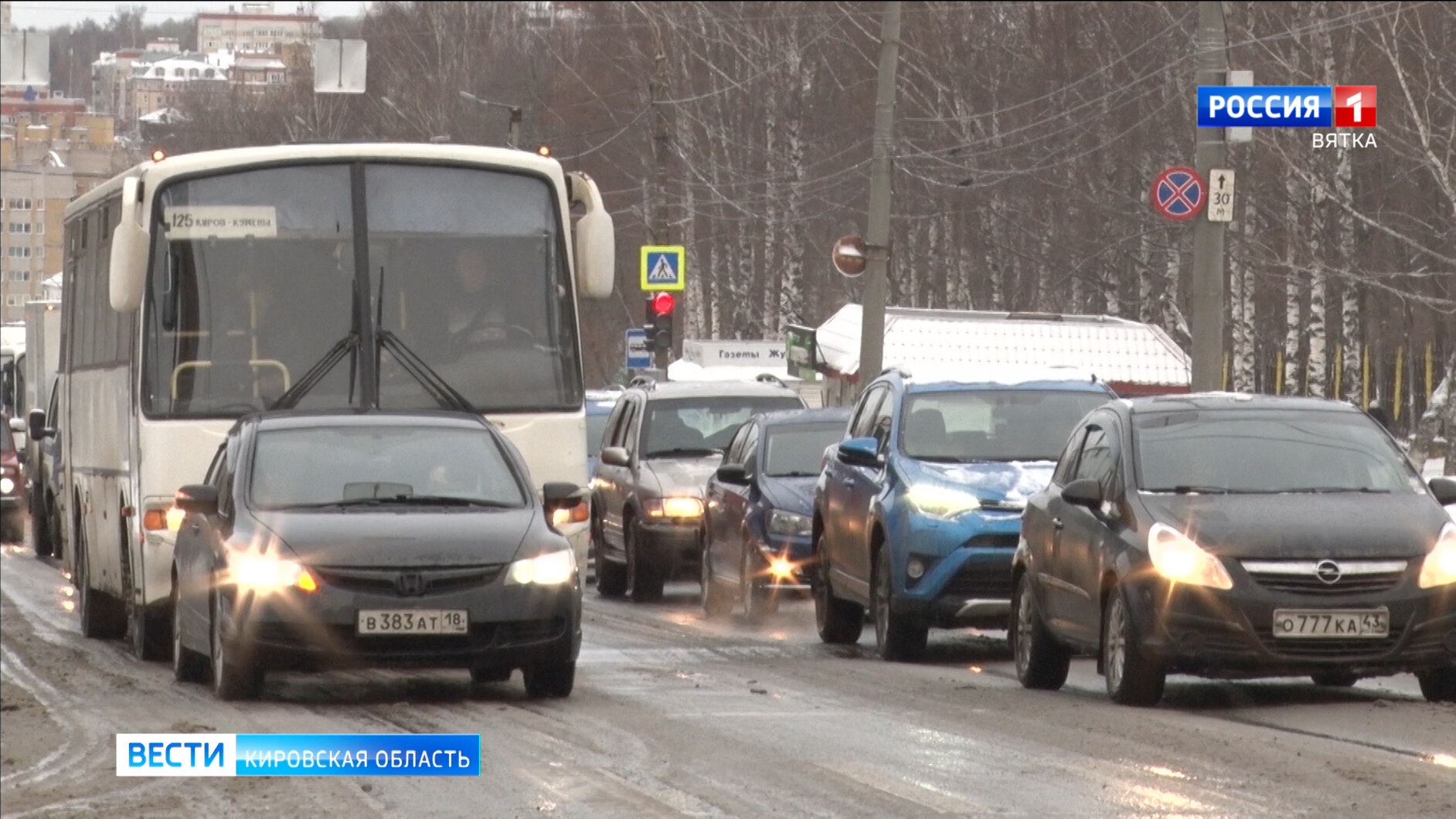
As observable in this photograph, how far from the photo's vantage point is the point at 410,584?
42.2ft

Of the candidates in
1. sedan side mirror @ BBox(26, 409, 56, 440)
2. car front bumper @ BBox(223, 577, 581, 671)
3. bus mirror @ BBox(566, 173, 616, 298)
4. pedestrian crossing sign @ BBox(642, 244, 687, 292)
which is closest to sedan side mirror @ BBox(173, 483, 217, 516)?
car front bumper @ BBox(223, 577, 581, 671)

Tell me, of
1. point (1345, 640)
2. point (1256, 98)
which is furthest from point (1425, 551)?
point (1256, 98)

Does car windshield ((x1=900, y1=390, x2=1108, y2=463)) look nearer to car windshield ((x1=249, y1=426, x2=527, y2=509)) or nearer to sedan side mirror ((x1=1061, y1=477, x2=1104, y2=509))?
sedan side mirror ((x1=1061, y1=477, x2=1104, y2=509))

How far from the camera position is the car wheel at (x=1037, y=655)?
46.0 ft

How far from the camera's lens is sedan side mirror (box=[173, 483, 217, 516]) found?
45.3 feet

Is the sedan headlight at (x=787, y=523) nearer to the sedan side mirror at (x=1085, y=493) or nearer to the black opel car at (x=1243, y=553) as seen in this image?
the black opel car at (x=1243, y=553)

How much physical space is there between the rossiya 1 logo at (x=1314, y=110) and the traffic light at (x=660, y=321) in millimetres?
10102

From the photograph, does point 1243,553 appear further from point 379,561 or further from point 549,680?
point 379,561

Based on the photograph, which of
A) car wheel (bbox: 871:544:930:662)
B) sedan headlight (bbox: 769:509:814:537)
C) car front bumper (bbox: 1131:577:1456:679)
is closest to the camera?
car front bumper (bbox: 1131:577:1456:679)

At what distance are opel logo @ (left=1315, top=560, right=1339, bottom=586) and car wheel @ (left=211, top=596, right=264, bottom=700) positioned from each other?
4.86 meters

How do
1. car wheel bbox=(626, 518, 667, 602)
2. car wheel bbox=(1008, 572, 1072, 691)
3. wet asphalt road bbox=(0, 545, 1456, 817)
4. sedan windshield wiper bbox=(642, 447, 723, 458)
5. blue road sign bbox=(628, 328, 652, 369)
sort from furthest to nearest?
1. blue road sign bbox=(628, 328, 652, 369)
2. sedan windshield wiper bbox=(642, 447, 723, 458)
3. car wheel bbox=(626, 518, 667, 602)
4. car wheel bbox=(1008, 572, 1072, 691)
5. wet asphalt road bbox=(0, 545, 1456, 817)

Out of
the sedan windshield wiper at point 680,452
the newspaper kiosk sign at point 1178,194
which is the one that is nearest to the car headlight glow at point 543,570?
the newspaper kiosk sign at point 1178,194

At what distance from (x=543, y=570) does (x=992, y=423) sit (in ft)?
15.3

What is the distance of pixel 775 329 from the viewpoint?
2685 inches
